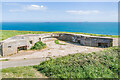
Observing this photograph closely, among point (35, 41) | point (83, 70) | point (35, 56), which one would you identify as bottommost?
point (35, 56)

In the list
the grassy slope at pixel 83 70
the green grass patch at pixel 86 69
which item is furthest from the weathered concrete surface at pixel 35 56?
the green grass patch at pixel 86 69

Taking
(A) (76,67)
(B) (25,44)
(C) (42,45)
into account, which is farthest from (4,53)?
(A) (76,67)

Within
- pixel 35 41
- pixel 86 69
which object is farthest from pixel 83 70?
pixel 35 41

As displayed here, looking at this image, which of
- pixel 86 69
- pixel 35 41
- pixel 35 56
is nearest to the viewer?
pixel 86 69

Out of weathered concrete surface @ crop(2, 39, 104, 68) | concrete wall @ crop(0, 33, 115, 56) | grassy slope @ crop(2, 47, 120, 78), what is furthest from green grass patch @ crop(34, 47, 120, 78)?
concrete wall @ crop(0, 33, 115, 56)

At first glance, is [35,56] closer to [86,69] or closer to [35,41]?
[35,41]

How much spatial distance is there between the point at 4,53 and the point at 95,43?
439 inches

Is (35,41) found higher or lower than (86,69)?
higher

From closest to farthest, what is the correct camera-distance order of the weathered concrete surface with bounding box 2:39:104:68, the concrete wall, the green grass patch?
the green grass patch < the weathered concrete surface with bounding box 2:39:104:68 < the concrete wall

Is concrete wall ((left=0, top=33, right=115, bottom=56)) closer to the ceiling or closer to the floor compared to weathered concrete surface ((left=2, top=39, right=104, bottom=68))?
closer to the ceiling

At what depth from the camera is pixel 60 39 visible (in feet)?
61.0

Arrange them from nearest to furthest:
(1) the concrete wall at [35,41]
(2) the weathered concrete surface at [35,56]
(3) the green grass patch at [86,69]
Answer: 1. (3) the green grass patch at [86,69]
2. (2) the weathered concrete surface at [35,56]
3. (1) the concrete wall at [35,41]

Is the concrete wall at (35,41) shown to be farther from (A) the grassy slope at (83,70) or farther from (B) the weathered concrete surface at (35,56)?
(A) the grassy slope at (83,70)

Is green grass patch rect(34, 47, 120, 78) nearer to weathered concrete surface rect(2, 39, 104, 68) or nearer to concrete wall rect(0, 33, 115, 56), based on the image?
weathered concrete surface rect(2, 39, 104, 68)
